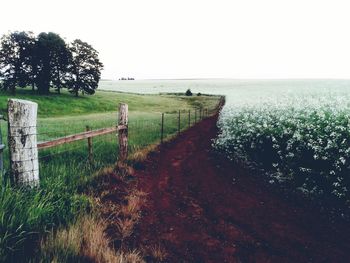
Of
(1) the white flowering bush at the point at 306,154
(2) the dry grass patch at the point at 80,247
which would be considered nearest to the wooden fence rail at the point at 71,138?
(2) the dry grass patch at the point at 80,247

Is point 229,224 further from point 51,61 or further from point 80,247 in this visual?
point 51,61

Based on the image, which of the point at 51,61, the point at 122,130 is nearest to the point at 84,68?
the point at 51,61

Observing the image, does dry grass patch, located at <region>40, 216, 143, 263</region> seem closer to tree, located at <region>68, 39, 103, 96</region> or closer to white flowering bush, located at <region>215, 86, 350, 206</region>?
white flowering bush, located at <region>215, 86, 350, 206</region>

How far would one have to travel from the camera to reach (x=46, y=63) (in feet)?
169

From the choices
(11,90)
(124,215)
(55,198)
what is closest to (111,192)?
(124,215)

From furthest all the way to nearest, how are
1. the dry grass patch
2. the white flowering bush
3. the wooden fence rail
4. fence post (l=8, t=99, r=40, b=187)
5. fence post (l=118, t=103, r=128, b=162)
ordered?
1. fence post (l=118, t=103, r=128, b=162)
2. the white flowering bush
3. the wooden fence rail
4. fence post (l=8, t=99, r=40, b=187)
5. the dry grass patch

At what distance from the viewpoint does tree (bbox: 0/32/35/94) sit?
48469 millimetres

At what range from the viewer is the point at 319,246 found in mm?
4953

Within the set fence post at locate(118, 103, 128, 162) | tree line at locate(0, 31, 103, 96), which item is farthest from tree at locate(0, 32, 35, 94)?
fence post at locate(118, 103, 128, 162)

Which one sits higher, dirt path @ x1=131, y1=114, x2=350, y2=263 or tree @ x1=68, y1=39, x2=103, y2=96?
tree @ x1=68, y1=39, x2=103, y2=96

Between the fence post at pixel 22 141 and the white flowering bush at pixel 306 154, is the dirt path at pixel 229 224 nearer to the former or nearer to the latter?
the white flowering bush at pixel 306 154

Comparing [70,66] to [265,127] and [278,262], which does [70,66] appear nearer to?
[265,127]

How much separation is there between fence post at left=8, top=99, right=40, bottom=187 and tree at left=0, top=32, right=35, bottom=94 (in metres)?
48.6

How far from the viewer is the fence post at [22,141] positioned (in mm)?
4555
